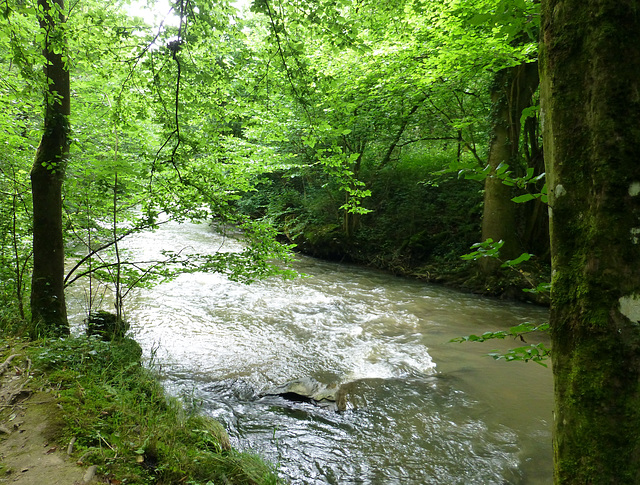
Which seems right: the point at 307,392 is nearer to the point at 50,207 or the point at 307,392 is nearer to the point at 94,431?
the point at 94,431

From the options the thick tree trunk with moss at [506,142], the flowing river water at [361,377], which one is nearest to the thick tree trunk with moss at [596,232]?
the flowing river water at [361,377]

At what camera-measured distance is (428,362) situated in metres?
6.01

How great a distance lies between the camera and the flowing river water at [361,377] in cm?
374

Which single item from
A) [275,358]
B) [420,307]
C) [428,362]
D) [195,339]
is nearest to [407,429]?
[428,362]

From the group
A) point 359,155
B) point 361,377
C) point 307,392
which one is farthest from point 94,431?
point 359,155

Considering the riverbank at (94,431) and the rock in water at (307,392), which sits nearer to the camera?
the riverbank at (94,431)

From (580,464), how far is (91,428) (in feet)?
10.5

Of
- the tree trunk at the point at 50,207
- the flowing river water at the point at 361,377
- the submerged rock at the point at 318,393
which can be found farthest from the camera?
the submerged rock at the point at 318,393

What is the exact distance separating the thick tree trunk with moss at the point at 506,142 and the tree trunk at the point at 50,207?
9.77 meters

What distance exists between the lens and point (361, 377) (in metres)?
5.49

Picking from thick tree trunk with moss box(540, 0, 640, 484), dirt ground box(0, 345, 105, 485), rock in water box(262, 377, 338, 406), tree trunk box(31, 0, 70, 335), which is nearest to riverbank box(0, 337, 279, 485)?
dirt ground box(0, 345, 105, 485)

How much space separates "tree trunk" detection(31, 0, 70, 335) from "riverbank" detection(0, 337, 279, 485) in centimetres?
68

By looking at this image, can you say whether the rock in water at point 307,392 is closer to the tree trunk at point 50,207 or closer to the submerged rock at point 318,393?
the submerged rock at point 318,393

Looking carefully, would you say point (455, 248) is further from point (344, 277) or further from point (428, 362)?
point (428, 362)
